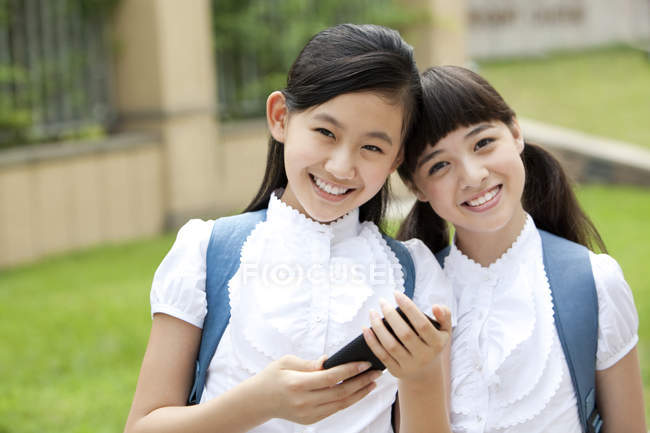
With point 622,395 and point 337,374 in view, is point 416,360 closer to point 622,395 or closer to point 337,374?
point 337,374

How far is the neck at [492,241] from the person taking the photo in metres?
2.00

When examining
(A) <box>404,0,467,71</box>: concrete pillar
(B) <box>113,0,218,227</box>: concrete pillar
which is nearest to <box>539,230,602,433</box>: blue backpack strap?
(B) <box>113,0,218,227</box>: concrete pillar

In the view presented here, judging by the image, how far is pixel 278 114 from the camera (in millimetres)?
1862

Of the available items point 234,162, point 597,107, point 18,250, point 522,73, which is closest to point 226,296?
point 18,250

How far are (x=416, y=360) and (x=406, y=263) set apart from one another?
14.2 inches

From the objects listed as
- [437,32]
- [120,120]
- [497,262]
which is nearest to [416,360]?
[497,262]

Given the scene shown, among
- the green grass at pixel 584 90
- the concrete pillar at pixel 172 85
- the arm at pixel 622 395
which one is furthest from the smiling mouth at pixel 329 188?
the green grass at pixel 584 90

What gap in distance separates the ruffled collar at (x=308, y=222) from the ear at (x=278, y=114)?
0.47ft

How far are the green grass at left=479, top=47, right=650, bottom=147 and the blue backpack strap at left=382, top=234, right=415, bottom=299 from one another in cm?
921

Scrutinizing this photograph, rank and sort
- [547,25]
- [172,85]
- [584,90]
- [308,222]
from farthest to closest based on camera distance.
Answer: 1. [547,25]
2. [584,90]
3. [172,85]
4. [308,222]

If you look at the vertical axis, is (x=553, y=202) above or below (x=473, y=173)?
below

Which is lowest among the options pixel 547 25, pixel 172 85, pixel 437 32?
pixel 547 25

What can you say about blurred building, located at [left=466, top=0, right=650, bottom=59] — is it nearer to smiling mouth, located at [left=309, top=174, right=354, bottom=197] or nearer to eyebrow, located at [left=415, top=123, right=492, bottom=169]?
eyebrow, located at [left=415, top=123, right=492, bottom=169]

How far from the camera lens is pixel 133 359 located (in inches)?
167
